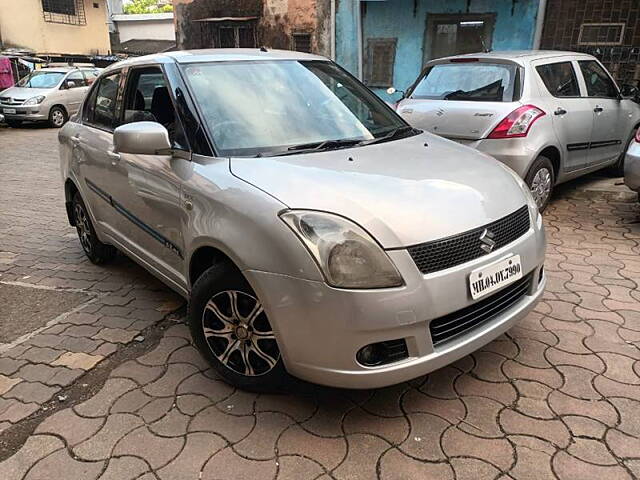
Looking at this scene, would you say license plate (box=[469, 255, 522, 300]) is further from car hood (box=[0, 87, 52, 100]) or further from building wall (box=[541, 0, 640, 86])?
car hood (box=[0, 87, 52, 100])

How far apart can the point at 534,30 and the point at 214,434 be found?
10.1 meters

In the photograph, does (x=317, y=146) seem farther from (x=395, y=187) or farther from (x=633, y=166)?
(x=633, y=166)

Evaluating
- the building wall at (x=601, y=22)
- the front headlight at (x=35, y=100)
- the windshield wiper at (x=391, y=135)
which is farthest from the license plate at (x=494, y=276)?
the front headlight at (x=35, y=100)

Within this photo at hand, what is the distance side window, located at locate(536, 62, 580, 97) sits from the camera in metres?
5.16

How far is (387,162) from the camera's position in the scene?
103 inches

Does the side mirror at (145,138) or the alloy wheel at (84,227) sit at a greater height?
the side mirror at (145,138)

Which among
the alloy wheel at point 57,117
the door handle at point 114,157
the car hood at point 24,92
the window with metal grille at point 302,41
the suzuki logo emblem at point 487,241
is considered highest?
the window with metal grille at point 302,41

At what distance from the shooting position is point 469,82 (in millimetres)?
5242

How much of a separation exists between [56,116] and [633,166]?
49.1ft

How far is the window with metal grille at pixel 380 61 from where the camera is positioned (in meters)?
11.4

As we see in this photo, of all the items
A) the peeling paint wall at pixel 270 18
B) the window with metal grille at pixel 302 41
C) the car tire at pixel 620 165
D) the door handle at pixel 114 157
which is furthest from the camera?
the window with metal grille at pixel 302 41

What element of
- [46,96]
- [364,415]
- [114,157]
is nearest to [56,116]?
[46,96]

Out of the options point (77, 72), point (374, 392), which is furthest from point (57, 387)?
point (77, 72)

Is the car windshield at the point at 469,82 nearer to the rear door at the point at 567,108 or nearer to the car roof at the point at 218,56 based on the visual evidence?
the rear door at the point at 567,108
